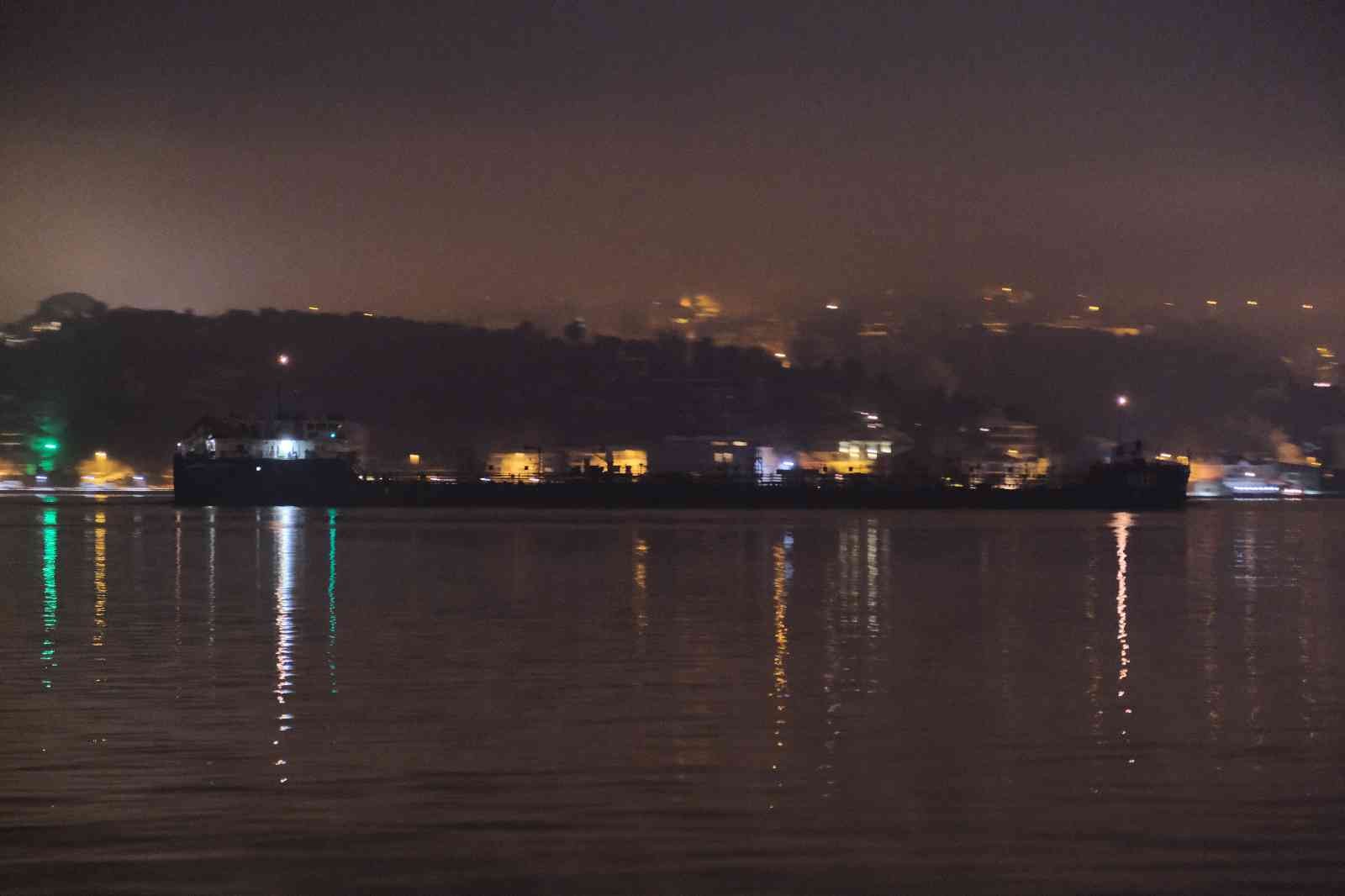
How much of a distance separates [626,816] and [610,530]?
50597mm

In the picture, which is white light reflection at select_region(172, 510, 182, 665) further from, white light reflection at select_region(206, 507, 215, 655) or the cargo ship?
the cargo ship

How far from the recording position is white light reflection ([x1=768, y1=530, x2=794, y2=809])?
12273mm

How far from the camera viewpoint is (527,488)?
98.6 meters

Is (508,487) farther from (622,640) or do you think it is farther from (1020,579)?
(622,640)

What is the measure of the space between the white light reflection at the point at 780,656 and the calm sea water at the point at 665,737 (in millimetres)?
80

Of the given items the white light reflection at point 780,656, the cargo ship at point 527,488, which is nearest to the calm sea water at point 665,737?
the white light reflection at point 780,656

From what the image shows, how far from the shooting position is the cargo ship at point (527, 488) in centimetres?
9444

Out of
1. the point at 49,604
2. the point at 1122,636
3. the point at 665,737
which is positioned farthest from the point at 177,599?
the point at 665,737

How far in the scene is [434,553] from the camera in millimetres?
41625

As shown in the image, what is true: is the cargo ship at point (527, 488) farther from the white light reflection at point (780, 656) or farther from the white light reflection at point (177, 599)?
the white light reflection at point (780, 656)

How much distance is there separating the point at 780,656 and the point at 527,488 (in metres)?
80.5

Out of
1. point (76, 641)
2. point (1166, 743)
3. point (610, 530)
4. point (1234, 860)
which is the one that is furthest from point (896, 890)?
point (610, 530)

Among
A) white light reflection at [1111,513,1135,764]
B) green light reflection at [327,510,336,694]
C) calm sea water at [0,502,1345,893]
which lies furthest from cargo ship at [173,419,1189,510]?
calm sea water at [0,502,1345,893]

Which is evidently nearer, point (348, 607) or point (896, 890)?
point (896, 890)
